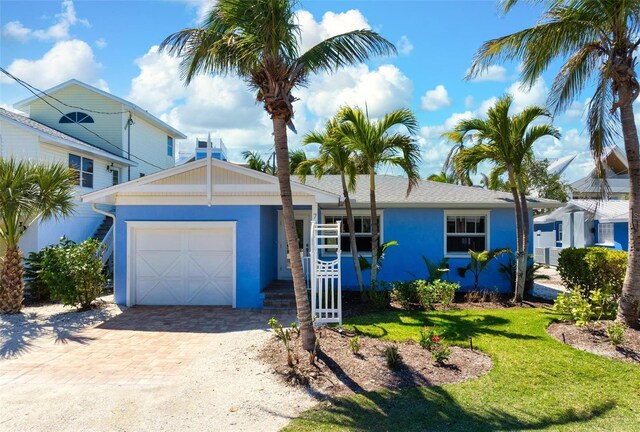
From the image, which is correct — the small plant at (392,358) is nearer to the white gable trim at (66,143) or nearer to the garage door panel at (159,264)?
the garage door panel at (159,264)

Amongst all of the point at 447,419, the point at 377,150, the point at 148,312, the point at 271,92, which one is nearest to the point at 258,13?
the point at 271,92

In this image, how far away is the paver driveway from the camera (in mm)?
4793

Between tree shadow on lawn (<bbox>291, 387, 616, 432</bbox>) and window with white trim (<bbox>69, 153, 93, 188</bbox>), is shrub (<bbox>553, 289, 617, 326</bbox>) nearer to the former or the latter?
tree shadow on lawn (<bbox>291, 387, 616, 432</bbox>)

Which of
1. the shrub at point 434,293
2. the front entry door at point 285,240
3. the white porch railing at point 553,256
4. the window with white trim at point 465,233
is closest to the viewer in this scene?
the shrub at point 434,293

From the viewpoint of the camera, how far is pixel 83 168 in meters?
16.9

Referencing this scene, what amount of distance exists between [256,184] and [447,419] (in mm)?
7341

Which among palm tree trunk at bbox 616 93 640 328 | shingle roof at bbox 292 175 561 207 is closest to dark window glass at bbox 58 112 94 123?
shingle roof at bbox 292 175 561 207

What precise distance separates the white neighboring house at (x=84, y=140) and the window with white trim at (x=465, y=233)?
505 inches

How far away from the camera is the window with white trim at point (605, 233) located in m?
20.7

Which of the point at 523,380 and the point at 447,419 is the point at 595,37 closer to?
the point at 523,380

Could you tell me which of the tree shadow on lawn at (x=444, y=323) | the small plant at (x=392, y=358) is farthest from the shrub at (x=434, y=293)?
the small plant at (x=392, y=358)

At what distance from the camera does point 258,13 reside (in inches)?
246

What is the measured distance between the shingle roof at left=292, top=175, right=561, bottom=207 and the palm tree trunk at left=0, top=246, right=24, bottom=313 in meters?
9.03

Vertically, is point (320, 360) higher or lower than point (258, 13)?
lower
